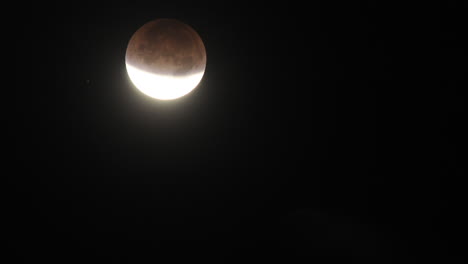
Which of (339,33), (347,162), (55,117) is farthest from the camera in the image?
(347,162)

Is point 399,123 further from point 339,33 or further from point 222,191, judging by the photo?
point 222,191

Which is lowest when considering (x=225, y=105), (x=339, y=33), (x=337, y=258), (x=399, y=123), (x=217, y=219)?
(x=337, y=258)

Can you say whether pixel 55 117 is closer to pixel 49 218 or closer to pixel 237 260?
pixel 49 218

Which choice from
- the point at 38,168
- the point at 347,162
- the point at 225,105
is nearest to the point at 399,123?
the point at 347,162

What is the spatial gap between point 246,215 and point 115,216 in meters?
1.54

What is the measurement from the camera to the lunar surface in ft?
8.42

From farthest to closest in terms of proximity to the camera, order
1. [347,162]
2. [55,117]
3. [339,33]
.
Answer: [347,162], [339,33], [55,117]

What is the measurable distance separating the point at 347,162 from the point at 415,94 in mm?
1142

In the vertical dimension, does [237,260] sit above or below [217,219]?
below

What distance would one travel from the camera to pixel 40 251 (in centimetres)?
316

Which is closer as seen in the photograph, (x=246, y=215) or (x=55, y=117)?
(x=55, y=117)

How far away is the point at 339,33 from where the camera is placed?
329 centimetres

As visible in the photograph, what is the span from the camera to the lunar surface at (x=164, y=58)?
2.57 m

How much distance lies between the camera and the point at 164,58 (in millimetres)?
2562
